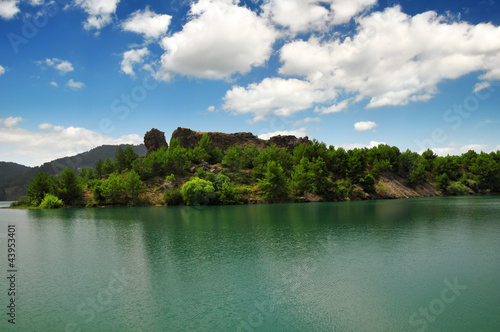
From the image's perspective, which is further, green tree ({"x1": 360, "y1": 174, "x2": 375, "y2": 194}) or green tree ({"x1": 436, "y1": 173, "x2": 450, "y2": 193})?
green tree ({"x1": 436, "y1": 173, "x2": 450, "y2": 193})

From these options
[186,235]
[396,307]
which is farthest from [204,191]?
[396,307]

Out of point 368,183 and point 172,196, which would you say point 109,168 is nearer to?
point 172,196

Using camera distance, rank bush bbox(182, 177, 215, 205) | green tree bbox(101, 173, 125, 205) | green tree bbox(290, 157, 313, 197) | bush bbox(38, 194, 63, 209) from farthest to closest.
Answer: green tree bbox(290, 157, 313, 197), green tree bbox(101, 173, 125, 205), bush bbox(182, 177, 215, 205), bush bbox(38, 194, 63, 209)

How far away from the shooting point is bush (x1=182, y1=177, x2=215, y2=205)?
88.8m

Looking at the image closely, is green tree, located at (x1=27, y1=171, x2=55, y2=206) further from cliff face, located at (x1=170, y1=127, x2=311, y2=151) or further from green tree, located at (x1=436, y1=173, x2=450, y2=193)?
green tree, located at (x1=436, y1=173, x2=450, y2=193)

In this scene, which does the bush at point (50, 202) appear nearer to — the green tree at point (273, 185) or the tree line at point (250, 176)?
the tree line at point (250, 176)

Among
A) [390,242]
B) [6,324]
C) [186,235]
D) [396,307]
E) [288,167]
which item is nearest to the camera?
[6,324]

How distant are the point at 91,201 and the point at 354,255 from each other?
89825 mm

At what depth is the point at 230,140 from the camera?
15350cm

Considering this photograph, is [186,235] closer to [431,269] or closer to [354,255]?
[354,255]

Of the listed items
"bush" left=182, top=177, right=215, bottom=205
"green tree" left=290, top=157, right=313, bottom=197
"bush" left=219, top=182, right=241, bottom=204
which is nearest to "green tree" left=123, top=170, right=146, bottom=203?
"bush" left=182, top=177, right=215, bottom=205

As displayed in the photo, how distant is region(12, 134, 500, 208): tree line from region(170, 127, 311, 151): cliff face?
832 centimetres

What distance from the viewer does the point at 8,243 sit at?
32.7 metres

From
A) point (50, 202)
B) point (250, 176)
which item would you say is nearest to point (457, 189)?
point (250, 176)
